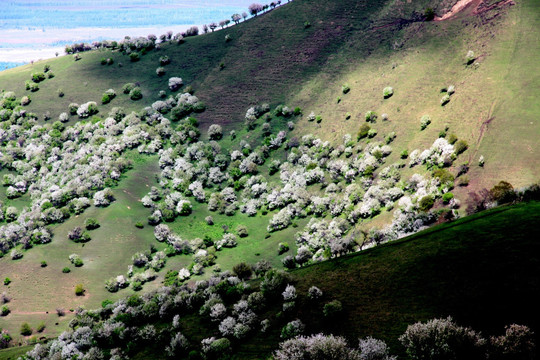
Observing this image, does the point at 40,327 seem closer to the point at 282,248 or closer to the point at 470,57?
the point at 282,248

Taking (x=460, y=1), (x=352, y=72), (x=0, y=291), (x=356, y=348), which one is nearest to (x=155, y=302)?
(x=356, y=348)

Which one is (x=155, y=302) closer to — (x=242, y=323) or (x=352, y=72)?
(x=242, y=323)

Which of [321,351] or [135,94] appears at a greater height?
[321,351]

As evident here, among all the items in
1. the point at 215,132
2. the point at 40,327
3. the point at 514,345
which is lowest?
the point at 40,327

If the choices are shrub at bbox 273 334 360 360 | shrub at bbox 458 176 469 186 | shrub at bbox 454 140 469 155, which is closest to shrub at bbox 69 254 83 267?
shrub at bbox 273 334 360 360

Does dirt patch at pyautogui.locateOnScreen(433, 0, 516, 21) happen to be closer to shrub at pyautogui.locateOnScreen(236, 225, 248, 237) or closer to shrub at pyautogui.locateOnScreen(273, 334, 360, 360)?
shrub at pyautogui.locateOnScreen(236, 225, 248, 237)

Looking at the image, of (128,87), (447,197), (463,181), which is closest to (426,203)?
(447,197)
